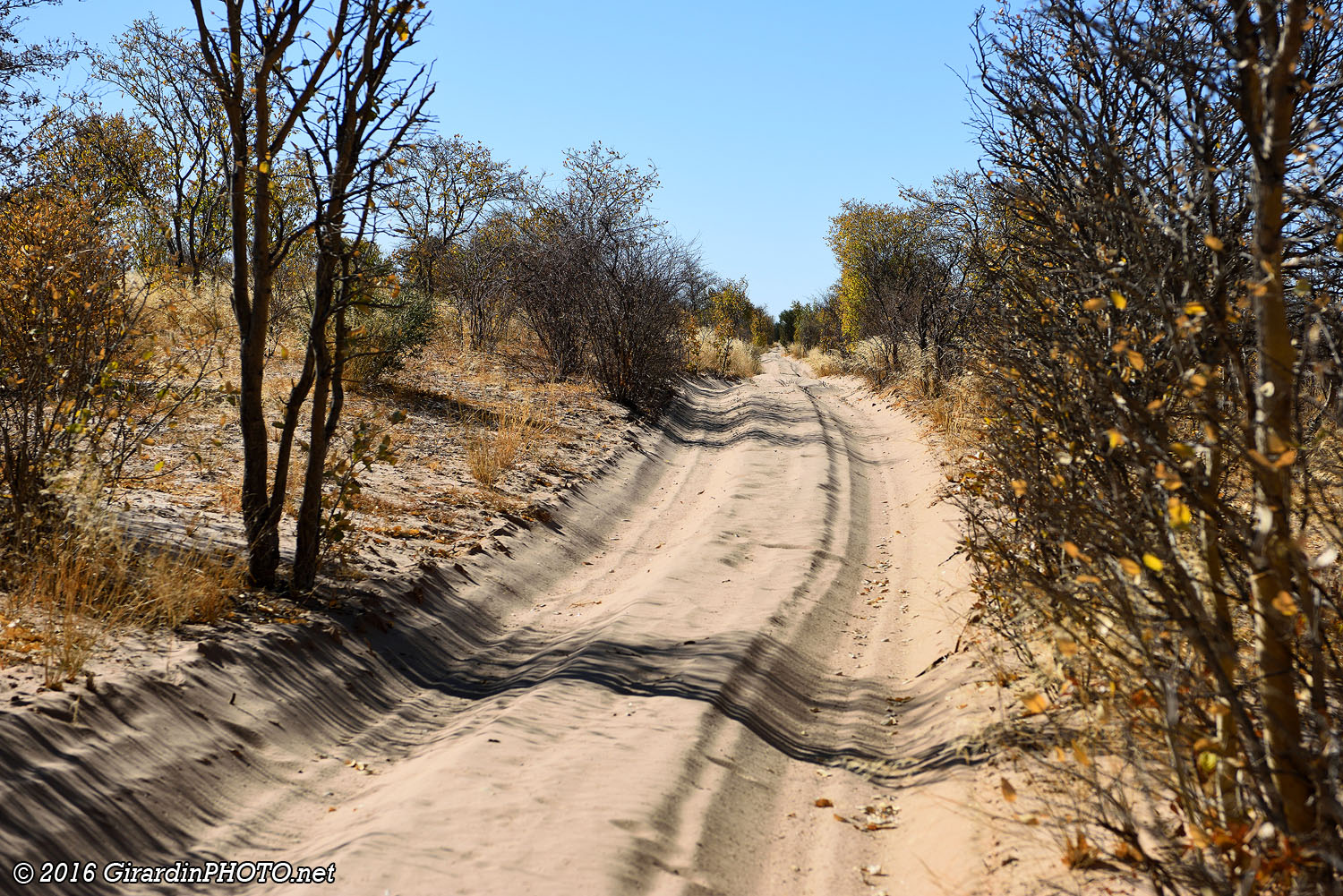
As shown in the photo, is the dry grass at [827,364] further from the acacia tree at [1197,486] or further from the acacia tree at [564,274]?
the acacia tree at [1197,486]

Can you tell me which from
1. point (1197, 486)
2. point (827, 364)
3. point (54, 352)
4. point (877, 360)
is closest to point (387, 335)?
point (54, 352)

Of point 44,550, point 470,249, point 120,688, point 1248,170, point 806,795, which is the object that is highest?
point 470,249

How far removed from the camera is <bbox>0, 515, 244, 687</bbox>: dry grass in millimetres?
4449

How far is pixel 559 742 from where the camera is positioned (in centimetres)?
470

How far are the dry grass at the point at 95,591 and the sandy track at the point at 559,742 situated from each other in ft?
1.20

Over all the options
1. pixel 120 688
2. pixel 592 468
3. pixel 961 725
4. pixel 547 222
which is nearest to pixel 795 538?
pixel 592 468

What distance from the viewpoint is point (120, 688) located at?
429 centimetres

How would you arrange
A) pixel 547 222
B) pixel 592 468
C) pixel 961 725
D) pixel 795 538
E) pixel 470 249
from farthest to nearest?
pixel 470 249
pixel 547 222
pixel 592 468
pixel 795 538
pixel 961 725

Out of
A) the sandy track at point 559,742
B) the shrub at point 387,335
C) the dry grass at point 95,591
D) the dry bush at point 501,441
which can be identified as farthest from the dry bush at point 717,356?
the dry grass at point 95,591

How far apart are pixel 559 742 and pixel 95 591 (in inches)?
108

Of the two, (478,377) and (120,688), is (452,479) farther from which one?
(478,377)

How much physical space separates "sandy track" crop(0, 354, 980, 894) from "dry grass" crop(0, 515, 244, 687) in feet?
1.20

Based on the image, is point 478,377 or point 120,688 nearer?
point 120,688

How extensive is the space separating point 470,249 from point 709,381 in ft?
26.6
